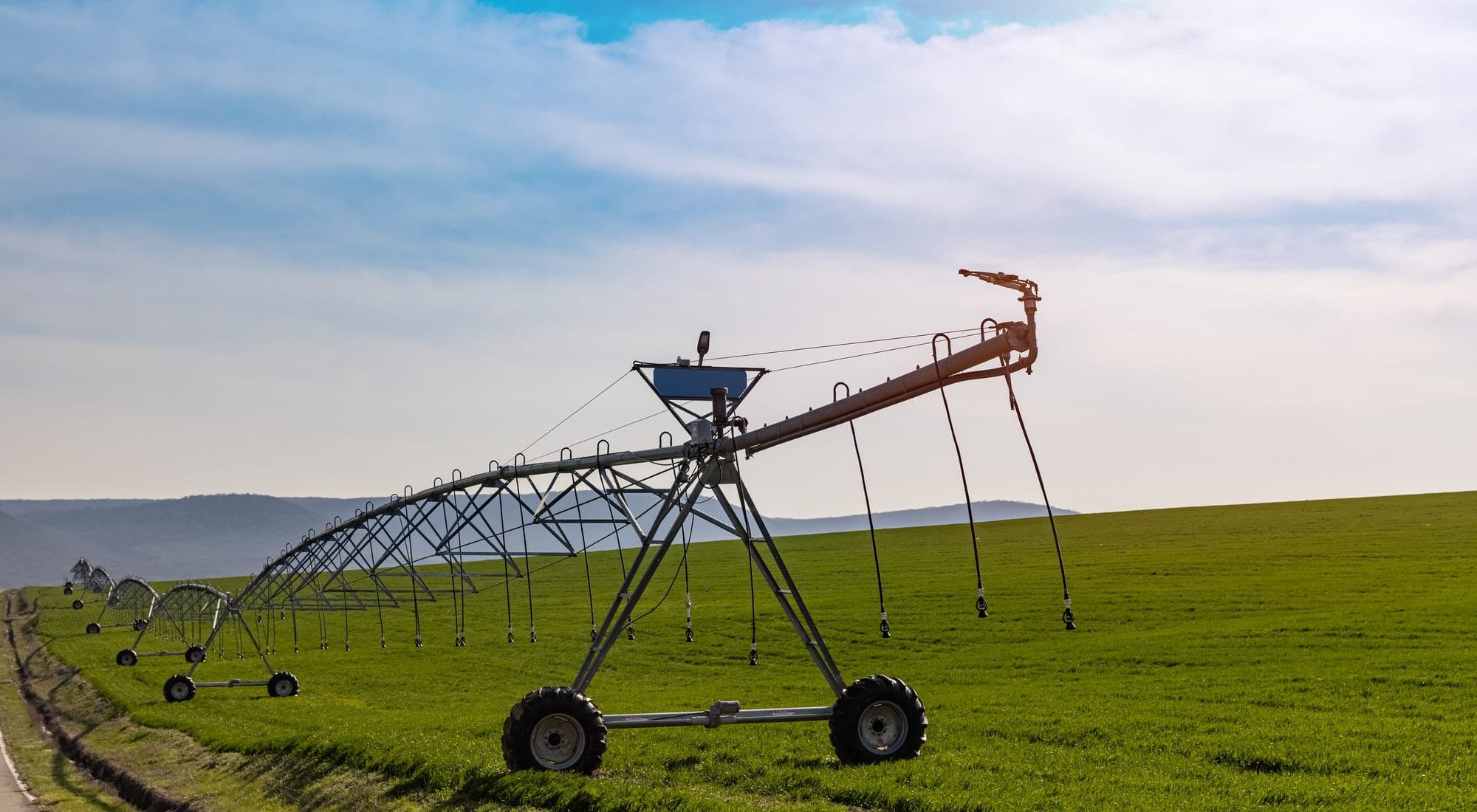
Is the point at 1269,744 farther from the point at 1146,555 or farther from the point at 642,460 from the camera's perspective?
the point at 1146,555

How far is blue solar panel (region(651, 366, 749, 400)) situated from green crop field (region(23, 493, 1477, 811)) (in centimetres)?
708

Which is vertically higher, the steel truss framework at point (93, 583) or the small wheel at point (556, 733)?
the steel truss framework at point (93, 583)

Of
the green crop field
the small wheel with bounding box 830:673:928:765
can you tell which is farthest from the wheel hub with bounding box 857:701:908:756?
the green crop field

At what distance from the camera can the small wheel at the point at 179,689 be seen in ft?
152

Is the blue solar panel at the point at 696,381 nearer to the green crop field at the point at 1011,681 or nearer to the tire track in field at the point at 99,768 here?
the green crop field at the point at 1011,681

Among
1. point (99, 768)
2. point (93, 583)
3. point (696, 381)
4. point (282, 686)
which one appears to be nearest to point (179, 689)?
point (282, 686)

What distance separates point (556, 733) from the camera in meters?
21.6

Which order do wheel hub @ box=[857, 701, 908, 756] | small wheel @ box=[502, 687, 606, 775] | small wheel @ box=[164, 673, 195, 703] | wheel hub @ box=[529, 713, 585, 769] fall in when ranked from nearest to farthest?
small wheel @ box=[502, 687, 606, 775]
wheel hub @ box=[529, 713, 585, 769]
wheel hub @ box=[857, 701, 908, 756]
small wheel @ box=[164, 673, 195, 703]

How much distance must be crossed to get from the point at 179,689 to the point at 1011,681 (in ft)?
103

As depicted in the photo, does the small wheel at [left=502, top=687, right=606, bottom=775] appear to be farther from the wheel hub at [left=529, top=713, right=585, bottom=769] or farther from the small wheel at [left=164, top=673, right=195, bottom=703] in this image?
the small wheel at [left=164, top=673, right=195, bottom=703]

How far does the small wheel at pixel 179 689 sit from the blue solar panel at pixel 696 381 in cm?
3280

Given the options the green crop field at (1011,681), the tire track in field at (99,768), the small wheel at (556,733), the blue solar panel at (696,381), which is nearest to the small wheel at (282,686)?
the green crop field at (1011,681)

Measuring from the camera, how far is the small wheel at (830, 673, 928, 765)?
21750 millimetres

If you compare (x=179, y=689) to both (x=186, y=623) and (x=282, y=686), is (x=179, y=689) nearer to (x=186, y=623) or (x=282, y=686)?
(x=282, y=686)
